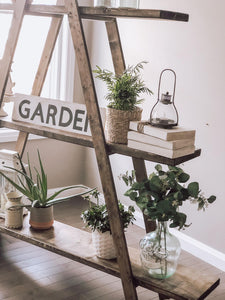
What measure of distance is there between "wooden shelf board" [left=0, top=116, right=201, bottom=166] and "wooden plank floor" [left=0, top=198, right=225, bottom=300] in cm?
89

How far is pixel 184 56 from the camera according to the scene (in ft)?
10.0

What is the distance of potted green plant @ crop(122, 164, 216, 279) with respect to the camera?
2.03 meters

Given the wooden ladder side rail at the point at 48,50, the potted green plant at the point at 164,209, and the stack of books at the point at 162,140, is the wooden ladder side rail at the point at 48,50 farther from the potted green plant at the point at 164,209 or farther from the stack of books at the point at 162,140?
the potted green plant at the point at 164,209

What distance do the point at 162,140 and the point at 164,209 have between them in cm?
31

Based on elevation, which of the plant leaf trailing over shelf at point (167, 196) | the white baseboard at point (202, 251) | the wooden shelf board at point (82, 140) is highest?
the wooden shelf board at point (82, 140)

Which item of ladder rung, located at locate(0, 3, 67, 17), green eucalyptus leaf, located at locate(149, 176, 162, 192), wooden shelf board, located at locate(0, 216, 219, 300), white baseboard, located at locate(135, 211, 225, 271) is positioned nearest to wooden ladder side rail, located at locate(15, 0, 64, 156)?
ladder rung, located at locate(0, 3, 67, 17)

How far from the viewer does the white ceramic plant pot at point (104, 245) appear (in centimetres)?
233

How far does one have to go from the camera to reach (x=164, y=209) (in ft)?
6.58

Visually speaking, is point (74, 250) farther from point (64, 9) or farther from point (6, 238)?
point (64, 9)

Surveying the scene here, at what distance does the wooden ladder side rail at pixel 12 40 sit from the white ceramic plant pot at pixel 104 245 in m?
0.95

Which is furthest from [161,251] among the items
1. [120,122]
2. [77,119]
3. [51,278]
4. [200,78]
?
[200,78]

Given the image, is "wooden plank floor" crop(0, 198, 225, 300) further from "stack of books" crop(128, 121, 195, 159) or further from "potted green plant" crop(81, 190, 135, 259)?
"stack of books" crop(128, 121, 195, 159)

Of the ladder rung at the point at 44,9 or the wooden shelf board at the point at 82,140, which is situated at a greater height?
the ladder rung at the point at 44,9

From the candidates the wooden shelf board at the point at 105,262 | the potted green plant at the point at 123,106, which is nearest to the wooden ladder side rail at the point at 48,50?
the potted green plant at the point at 123,106
